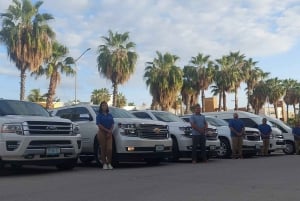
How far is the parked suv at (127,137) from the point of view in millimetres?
13242

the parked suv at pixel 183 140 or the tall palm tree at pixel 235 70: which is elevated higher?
the tall palm tree at pixel 235 70

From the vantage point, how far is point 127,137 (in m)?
13.3

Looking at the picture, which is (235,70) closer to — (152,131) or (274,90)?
(274,90)

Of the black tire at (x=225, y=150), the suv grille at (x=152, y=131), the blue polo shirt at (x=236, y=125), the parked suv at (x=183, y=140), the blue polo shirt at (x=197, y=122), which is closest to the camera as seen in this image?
the suv grille at (x=152, y=131)

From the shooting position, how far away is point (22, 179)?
11.0 metres

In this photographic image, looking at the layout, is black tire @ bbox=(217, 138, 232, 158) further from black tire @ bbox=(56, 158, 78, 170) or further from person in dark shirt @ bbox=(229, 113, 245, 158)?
black tire @ bbox=(56, 158, 78, 170)

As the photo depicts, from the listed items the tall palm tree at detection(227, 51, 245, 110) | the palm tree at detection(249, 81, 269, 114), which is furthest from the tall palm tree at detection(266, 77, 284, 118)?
the tall palm tree at detection(227, 51, 245, 110)

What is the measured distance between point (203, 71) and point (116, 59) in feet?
45.3

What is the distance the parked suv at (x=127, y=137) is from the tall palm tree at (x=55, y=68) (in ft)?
85.0

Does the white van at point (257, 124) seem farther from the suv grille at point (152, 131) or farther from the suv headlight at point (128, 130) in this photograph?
the suv headlight at point (128, 130)

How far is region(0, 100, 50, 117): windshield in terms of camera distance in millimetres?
12391

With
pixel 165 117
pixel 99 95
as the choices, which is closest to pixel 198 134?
pixel 165 117

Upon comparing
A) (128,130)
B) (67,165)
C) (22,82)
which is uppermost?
(22,82)

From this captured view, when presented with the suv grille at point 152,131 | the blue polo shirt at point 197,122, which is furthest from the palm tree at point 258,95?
the suv grille at point 152,131
